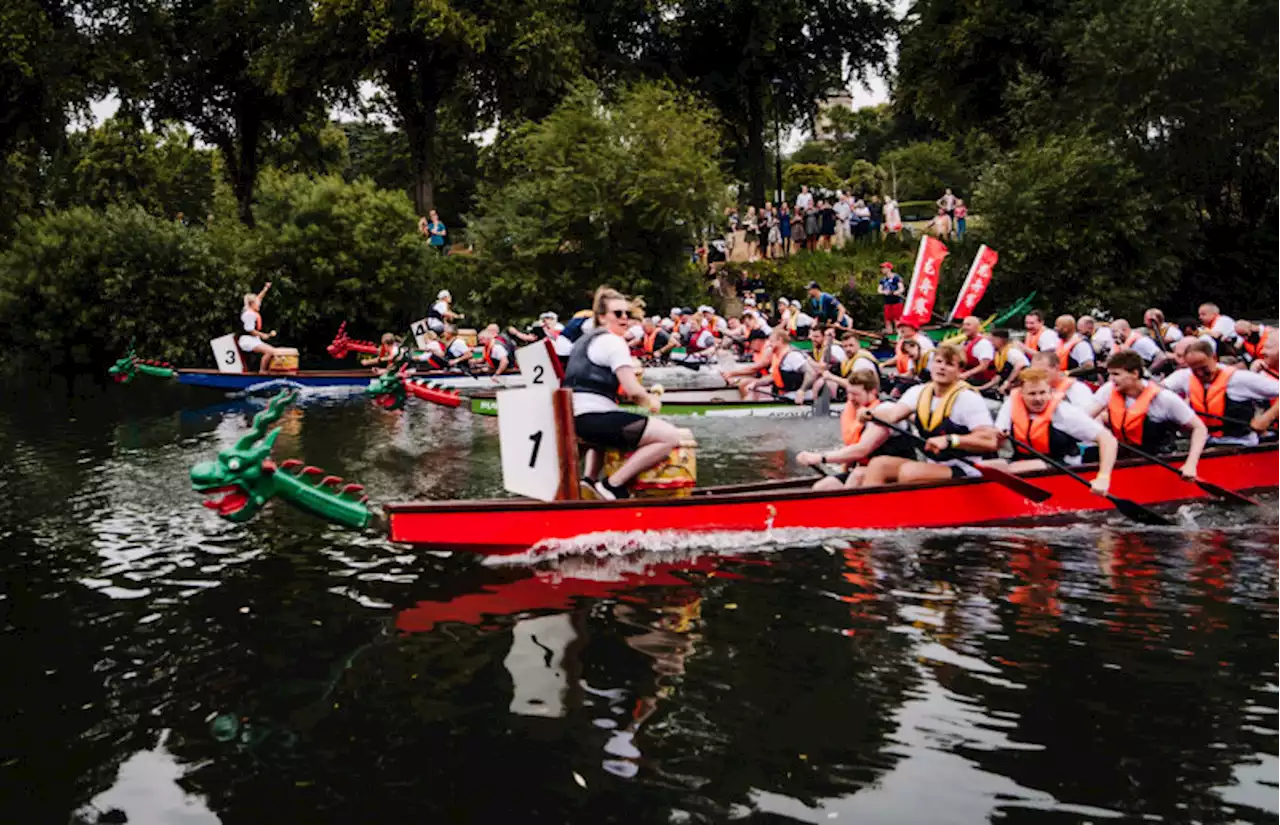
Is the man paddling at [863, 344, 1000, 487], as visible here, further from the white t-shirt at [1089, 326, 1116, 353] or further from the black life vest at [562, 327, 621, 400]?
the white t-shirt at [1089, 326, 1116, 353]

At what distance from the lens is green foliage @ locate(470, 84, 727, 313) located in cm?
3281

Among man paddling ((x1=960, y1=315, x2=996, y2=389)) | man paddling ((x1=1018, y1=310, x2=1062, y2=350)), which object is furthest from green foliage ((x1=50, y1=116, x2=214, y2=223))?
man paddling ((x1=1018, y1=310, x2=1062, y2=350))

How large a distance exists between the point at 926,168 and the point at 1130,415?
50.0 m

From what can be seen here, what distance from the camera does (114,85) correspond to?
37.7 m

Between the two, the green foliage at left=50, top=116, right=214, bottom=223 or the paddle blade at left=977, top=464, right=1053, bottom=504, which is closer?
the paddle blade at left=977, top=464, right=1053, bottom=504

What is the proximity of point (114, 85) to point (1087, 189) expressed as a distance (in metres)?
30.1

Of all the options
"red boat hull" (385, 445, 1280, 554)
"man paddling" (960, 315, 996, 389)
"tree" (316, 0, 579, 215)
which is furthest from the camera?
"tree" (316, 0, 579, 215)

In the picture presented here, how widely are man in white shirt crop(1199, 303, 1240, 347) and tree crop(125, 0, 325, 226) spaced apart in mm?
28169

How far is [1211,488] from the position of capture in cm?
1102

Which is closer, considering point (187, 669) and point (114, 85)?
point (187, 669)

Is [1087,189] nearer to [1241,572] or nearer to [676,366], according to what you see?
[676,366]

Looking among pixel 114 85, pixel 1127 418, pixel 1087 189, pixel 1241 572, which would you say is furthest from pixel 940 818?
pixel 114 85

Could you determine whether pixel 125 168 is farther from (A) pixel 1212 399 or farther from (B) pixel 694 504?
(A) pixel 1212 399

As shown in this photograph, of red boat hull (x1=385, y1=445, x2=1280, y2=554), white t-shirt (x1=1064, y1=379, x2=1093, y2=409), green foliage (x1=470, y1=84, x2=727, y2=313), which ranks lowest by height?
red boat hull (x1=385, y1=445, x2=1280, y2=554)
